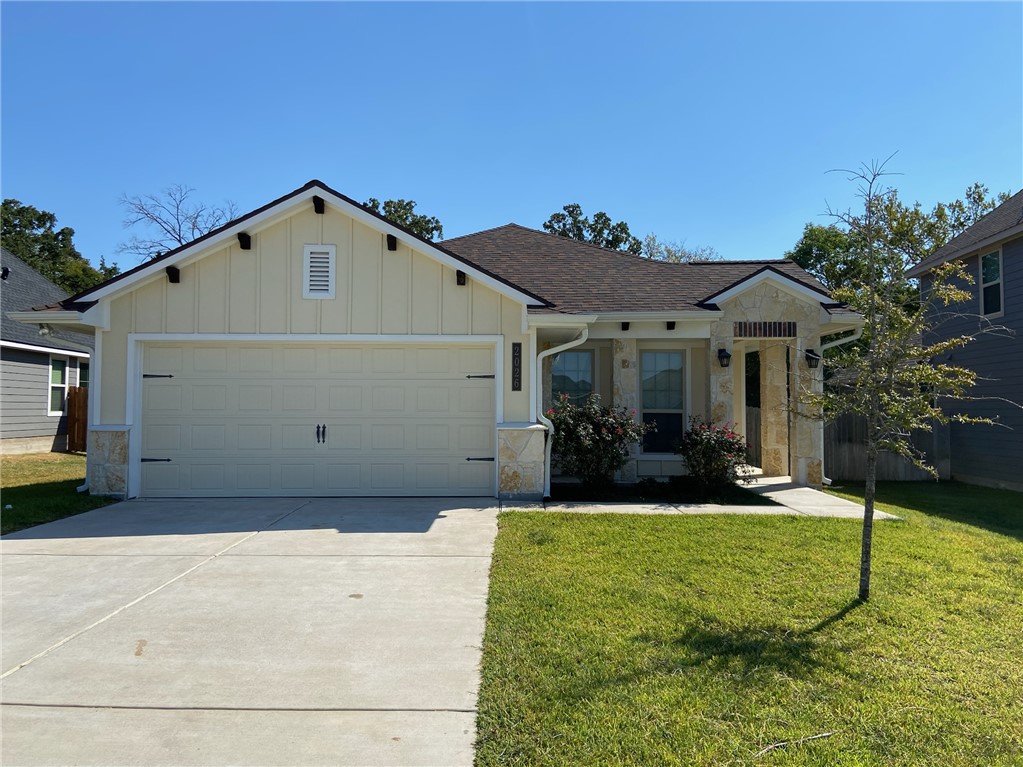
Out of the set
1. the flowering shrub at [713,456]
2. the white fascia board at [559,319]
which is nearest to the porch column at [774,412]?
the flowering shrub at [713,456]

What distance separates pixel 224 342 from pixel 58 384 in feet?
39.5

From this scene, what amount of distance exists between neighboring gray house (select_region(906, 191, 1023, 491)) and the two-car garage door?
30.0 feet

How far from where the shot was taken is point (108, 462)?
9.26 metres

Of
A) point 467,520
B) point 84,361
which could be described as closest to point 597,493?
point 467,520

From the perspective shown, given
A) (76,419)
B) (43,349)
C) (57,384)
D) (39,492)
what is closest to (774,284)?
(39,492)

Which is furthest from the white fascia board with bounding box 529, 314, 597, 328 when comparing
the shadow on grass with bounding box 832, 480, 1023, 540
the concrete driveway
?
the shadow on grass with bounding box 832, 480, 1023, 540

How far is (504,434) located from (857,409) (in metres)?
5.20

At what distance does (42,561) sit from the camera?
20.0 ft

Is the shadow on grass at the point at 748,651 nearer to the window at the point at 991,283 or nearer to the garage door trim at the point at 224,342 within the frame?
the garage door trim at the point at 224,342

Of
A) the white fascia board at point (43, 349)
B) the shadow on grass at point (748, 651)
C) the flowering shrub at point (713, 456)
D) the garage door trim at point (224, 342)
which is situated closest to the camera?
the shadow on grass at point (748, 651)

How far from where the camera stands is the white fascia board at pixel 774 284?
34.8 ft

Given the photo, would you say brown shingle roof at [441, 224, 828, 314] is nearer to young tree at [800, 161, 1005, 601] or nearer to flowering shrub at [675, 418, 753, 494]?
flowering shrub at [675, 418, 753, 494]

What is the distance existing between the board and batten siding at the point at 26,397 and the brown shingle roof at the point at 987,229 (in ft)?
68.4

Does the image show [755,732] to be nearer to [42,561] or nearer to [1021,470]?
[42,561]
